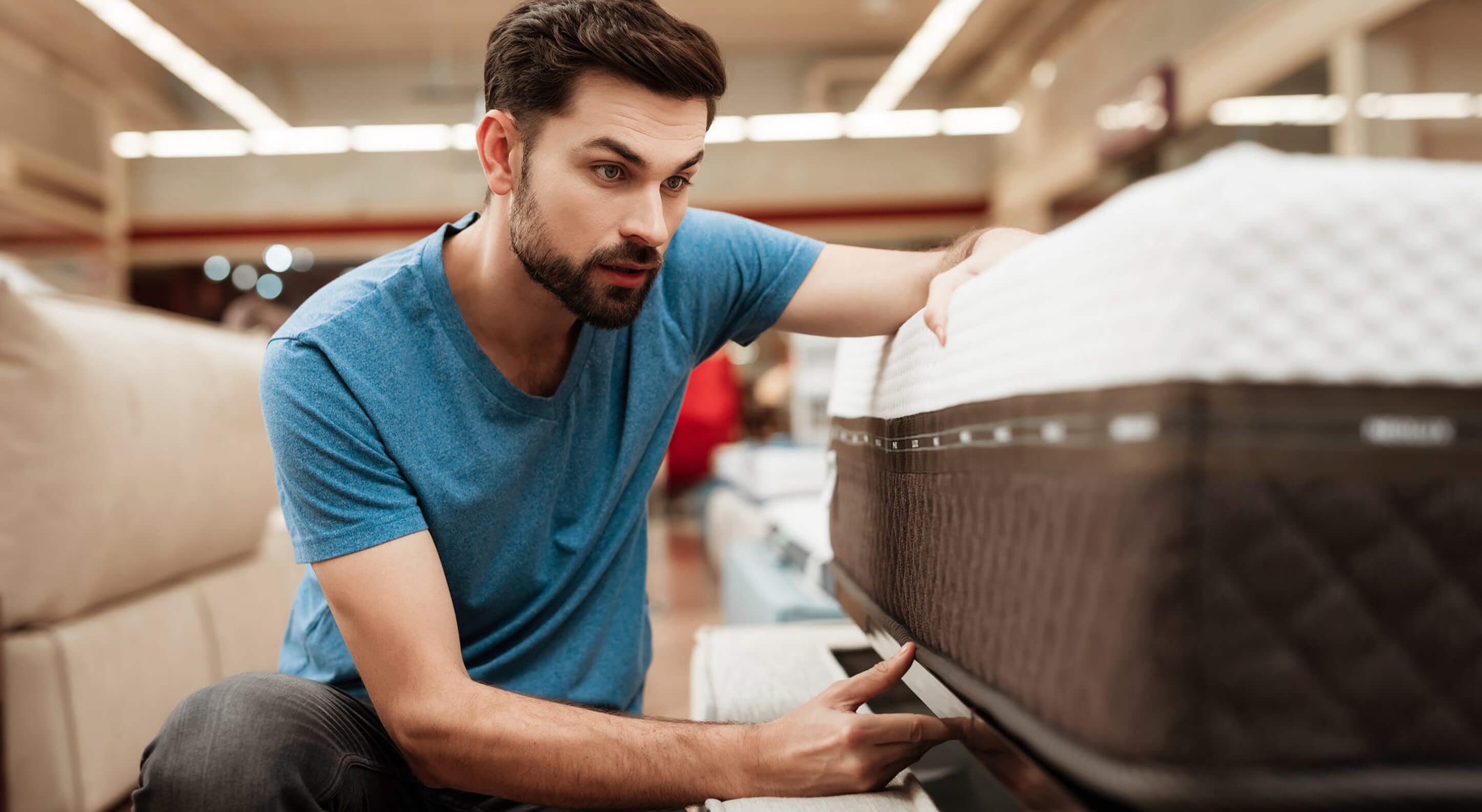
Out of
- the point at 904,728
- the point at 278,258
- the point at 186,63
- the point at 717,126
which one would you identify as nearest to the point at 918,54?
the point at 717,126

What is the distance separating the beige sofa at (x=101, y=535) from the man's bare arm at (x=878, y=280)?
1.06 m

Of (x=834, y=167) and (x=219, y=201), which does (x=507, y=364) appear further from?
(x=219, y=201)

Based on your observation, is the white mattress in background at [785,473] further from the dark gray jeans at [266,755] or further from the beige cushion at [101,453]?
the dark gray jeans at [266,755]

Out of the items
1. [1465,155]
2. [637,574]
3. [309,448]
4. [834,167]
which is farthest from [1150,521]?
[834,167]

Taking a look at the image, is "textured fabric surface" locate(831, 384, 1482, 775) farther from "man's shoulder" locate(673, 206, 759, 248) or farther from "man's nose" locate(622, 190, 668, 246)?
"man's shoulder" locate(673, 206, 759, 248)

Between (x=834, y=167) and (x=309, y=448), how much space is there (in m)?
7.85

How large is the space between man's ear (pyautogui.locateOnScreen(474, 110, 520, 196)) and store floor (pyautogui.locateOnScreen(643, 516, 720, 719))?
2.04ft

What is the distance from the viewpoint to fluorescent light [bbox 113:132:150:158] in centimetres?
794

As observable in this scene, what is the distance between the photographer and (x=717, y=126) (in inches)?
308

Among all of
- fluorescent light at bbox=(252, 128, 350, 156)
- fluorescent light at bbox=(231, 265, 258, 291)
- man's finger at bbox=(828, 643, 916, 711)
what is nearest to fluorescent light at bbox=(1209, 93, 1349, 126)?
man's finger at bbox=(828, 643, 916, 711)

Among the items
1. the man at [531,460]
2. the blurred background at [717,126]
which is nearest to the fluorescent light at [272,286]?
the blurred background at [717,126]

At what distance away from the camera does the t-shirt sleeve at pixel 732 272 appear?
113 cm

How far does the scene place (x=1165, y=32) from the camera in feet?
17.8

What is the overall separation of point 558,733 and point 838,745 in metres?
0.21
